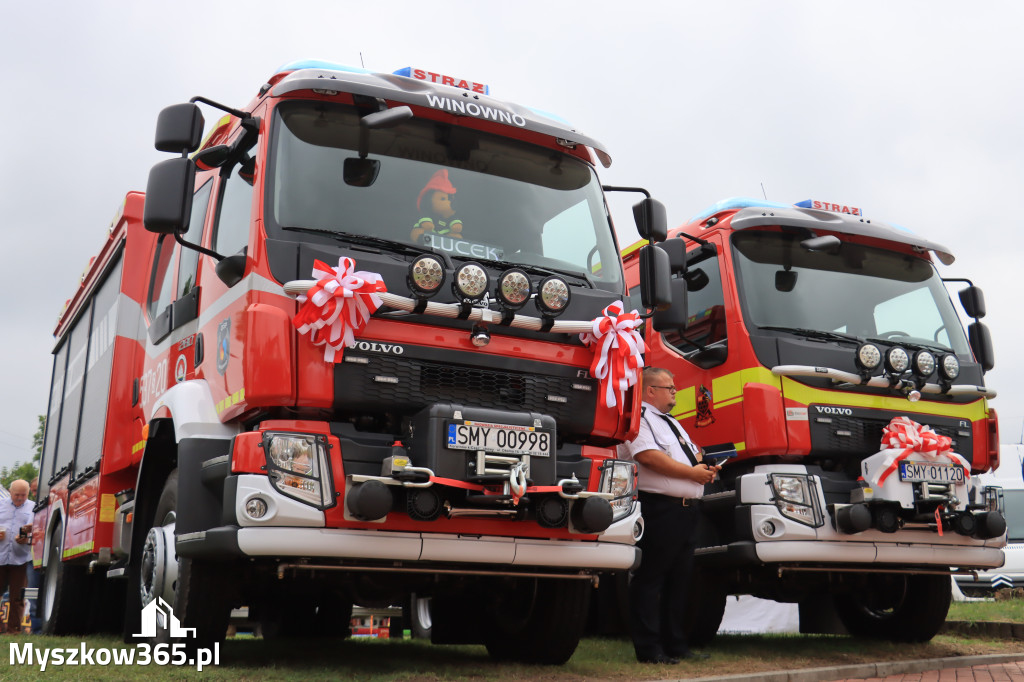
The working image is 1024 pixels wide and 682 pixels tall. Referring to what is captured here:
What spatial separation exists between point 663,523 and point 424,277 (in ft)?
8.75

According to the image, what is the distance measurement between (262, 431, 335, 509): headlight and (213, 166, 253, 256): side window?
114 cm

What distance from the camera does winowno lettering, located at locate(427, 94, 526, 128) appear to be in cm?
584

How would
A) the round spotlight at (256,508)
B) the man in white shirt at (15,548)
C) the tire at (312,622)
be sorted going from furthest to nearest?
the man in white shirt at (15,548), the tire at (312,622), the round spotlight at (256,508)

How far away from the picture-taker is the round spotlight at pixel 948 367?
767 centimetres

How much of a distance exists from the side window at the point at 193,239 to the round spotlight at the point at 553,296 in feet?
7.06

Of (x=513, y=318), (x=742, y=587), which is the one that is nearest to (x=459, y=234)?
(x=513, y=318)

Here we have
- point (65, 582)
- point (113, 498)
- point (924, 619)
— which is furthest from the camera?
point (65, 582)

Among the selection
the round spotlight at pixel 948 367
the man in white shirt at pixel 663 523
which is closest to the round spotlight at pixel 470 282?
the man in white shirt at pixel 663 523

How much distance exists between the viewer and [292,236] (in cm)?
526

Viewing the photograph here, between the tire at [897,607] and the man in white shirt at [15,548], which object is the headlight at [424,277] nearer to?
the tire at [897,607]

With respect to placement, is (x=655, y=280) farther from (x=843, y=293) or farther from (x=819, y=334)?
(x=843, y=293)

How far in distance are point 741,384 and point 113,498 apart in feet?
15.2

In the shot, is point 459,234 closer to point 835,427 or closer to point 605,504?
point 605,504

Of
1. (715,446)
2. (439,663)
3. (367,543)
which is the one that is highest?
(715,446)
